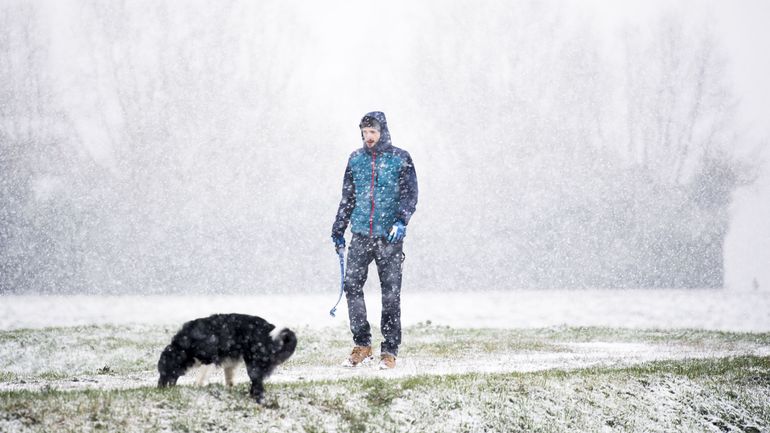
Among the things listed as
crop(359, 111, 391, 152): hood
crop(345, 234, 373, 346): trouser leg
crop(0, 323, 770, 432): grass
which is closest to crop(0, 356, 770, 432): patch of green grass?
crop(0, 323, 770, 432): grass

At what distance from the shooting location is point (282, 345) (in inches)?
253

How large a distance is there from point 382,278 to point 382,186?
127 cm

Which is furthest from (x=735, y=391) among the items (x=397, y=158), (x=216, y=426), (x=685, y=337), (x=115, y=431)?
(x=685, y=337)

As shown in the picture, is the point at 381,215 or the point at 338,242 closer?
the point at 381,215

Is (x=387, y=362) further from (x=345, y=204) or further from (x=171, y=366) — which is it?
(x=171, y=366)

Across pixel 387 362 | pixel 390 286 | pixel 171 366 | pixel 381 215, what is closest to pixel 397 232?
pixel 381 215

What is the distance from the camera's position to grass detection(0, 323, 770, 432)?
19.8ft

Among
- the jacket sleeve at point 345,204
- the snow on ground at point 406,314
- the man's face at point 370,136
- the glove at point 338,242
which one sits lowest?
the snow on ground at point 406,314

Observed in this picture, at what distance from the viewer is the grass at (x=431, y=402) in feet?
19.8

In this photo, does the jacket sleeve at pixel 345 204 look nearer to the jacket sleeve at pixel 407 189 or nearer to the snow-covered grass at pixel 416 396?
the jacket sleeve at pixel 407 189

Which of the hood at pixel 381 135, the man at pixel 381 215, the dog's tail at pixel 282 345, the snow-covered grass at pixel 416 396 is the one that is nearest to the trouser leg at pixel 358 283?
the man at pixel 381 215

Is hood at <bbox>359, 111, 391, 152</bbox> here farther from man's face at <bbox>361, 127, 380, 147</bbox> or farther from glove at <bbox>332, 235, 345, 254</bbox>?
glove at <bbox>332, 235, 345, 254</bbox>

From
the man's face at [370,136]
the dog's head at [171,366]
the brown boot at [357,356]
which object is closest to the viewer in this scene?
the dog's head at [171,366]

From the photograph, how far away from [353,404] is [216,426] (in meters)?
1.44
